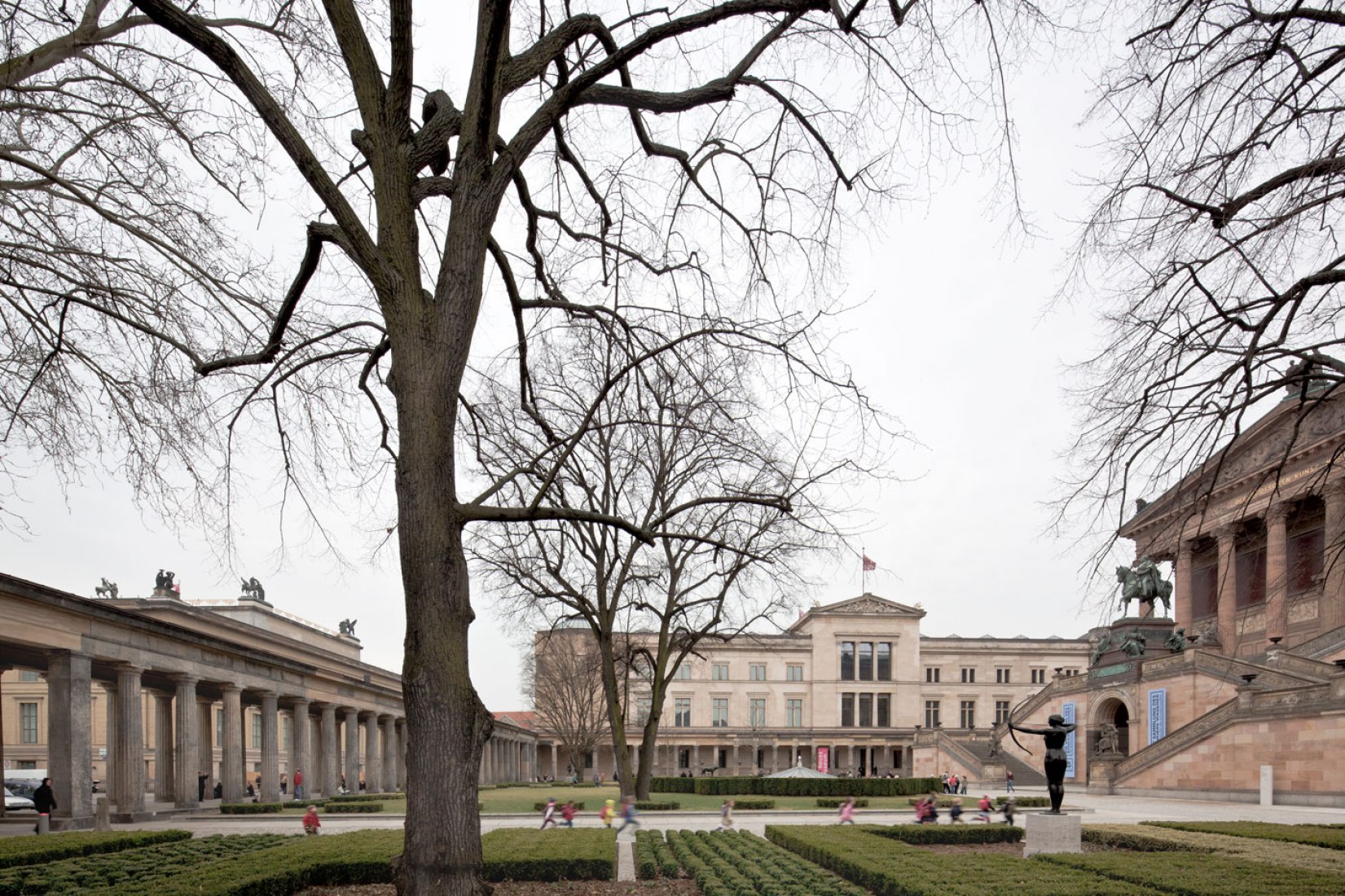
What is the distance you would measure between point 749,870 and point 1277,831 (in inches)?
497

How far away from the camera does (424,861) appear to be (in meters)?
7.48

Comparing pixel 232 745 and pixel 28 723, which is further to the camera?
pixel 28 723

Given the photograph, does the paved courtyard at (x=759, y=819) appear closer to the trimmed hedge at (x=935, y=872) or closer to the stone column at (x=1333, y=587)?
the trimmed hedge at (x=935, y=872)

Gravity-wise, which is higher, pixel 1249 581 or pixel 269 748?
pixel 1249 581

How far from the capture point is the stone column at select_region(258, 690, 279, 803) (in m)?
40.7

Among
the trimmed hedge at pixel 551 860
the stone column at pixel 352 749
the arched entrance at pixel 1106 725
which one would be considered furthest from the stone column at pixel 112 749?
the arched entrance at pixel 1106 725

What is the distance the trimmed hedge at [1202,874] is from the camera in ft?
42.7

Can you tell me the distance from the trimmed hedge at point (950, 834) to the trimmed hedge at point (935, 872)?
2.58 meters

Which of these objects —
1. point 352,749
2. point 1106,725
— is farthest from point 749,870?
point 352,749

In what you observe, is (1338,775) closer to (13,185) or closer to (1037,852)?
(1037,852)

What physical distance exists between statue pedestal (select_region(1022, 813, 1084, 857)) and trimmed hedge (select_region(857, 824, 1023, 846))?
3893 millimetres

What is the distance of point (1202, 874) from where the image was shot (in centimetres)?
1473

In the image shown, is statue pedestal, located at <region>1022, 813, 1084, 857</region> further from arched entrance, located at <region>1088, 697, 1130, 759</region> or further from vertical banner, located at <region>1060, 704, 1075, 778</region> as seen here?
vertical banner, located at <region>1060, 704, 1075, 778</region>

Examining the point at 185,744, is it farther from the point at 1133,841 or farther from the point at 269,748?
the point at 1133,841
